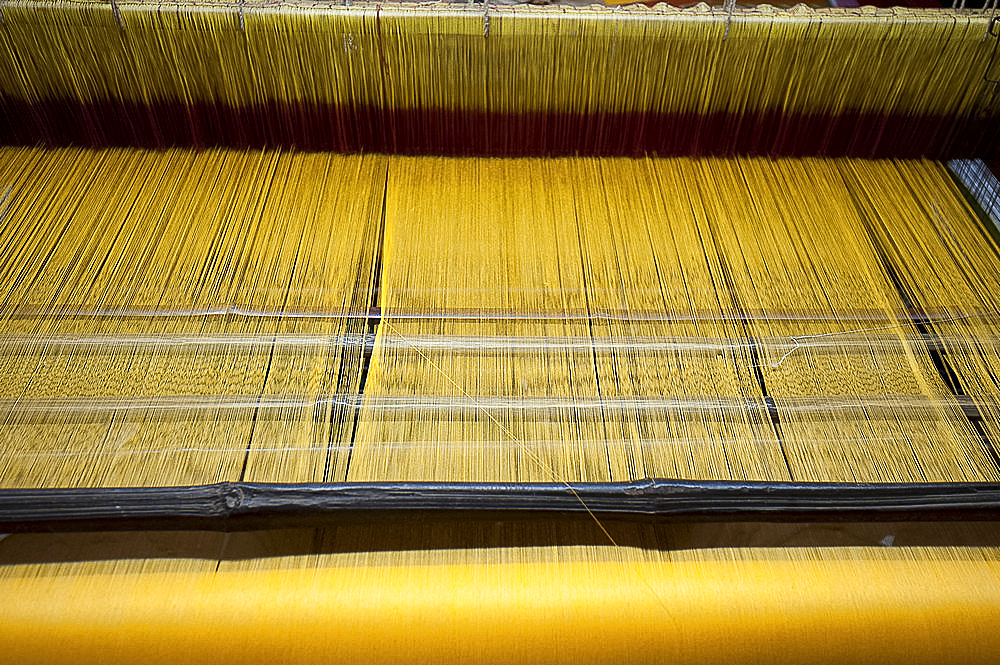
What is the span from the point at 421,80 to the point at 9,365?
670mm

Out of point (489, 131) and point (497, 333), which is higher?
point (489, 131)

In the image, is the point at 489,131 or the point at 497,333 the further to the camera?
the point at 489,131

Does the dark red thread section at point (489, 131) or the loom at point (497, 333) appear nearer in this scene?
the loom at point (497, 333)

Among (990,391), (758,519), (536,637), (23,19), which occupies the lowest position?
(536,637)

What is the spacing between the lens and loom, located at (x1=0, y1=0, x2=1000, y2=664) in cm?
71

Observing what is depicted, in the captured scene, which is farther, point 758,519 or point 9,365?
point 9,365

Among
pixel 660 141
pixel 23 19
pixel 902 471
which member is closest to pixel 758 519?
pixel 902 471

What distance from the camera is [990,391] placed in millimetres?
876

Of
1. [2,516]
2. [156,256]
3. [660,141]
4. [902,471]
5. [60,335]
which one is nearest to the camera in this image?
[2,516]

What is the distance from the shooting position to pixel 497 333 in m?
0.93

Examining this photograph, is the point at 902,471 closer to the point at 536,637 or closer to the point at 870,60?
the point at 536,637

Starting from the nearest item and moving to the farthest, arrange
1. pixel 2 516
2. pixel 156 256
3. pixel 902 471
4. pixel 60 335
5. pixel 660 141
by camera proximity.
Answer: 1. pixel 2 516
2. pixel 902 471
3. pixel 60 335
4. pixel 156 256
5. pixel 660 141

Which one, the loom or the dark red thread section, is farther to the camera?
the dark red thread section

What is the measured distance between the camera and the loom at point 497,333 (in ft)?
2.34
